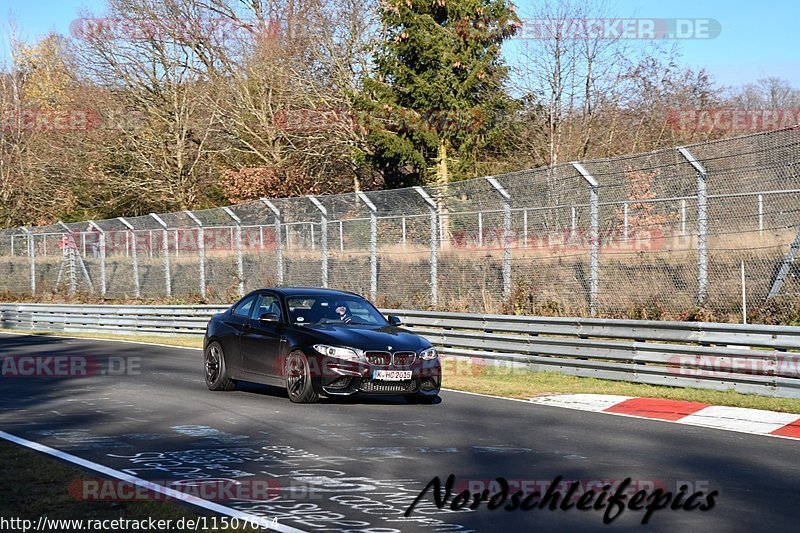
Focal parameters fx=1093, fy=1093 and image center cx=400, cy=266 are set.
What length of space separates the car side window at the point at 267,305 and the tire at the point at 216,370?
29.6 inches

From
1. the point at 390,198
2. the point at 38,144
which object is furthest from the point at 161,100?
the point at 390,198

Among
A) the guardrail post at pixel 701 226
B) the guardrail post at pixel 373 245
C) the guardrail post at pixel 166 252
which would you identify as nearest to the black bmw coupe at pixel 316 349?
the guardrail post at pixel 701 226

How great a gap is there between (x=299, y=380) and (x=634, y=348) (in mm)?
5171

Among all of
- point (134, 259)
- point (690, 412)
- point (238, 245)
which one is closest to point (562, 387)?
point (690, 412)

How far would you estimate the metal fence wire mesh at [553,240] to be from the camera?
16.8 meters

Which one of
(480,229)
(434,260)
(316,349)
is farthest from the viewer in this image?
(434,260)

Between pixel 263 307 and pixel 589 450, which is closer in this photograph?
pixel 589 450

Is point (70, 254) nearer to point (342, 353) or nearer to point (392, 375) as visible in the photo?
point (342, 353)

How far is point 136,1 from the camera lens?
48.8 m

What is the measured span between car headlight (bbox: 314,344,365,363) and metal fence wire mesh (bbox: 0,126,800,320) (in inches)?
236

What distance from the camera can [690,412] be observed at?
13.3 metres

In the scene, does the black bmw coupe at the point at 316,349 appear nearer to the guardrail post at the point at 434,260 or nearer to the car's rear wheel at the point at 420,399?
the car's rear wheel at the point at 420,399

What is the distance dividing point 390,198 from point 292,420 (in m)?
12.4

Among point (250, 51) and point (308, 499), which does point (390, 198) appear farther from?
point (250, 51)
